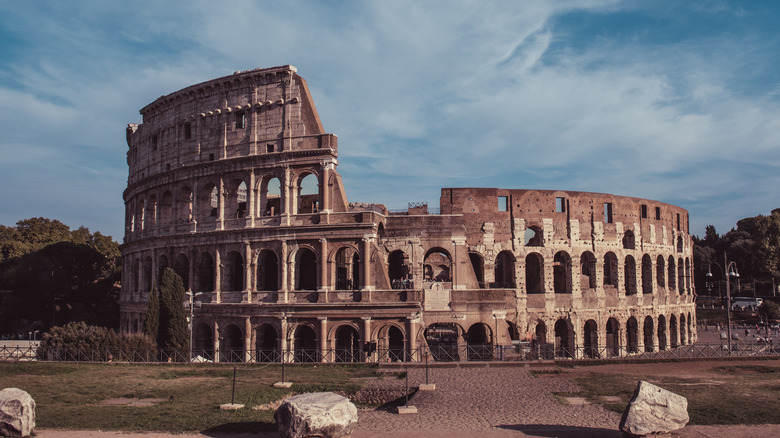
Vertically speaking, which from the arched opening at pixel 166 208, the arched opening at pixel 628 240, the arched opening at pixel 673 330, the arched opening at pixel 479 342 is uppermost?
the arched opening at pixel 166 208

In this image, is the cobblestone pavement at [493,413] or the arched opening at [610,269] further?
the arched opening at [610,269]

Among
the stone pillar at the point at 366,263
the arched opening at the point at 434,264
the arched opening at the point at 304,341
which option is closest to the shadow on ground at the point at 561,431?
the stone pillar at the point at 366,263

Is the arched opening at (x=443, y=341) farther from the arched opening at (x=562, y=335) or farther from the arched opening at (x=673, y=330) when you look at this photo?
the arched opening at (x=673, y=330)

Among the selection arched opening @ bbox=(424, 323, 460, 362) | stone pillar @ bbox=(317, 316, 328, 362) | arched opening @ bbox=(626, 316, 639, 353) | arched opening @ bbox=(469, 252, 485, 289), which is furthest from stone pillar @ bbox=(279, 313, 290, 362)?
arched opening @ bbox=(626, 316, 639, 353)

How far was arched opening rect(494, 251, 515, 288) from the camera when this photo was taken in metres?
37.2

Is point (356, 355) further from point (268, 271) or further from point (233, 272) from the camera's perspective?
point (233, 272)

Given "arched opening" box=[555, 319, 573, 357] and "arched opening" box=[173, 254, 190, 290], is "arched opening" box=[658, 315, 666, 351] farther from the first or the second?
"arched opening" box=[173, 254, 190, 290]

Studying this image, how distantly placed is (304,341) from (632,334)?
2341cm

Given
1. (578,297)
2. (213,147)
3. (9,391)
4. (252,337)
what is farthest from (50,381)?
(578,297)

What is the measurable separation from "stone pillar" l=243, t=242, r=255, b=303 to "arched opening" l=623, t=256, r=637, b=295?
26.2m

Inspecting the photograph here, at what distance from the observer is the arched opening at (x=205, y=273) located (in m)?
34.8

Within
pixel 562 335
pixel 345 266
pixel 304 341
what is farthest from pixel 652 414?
pixel 562 335

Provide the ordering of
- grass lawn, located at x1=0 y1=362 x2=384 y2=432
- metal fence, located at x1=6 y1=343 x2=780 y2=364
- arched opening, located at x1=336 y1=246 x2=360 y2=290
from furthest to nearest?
arched opening, located at x1=336 y1=246 x2=360 y2=290 < metal fence, located at x1=6 y1=343 x2=780 y2=364 < grass lawn, located at x1=0 y1=362 x2=384 y2=432

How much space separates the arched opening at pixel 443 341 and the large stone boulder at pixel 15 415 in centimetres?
1932
